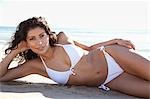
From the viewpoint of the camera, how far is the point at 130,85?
140 inches

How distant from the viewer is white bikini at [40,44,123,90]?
3691 mm

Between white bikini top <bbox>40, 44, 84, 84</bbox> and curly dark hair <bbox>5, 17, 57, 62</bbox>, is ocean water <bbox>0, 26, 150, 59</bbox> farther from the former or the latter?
white bikini top <bbox>40, 44, 84, 84</bbox>

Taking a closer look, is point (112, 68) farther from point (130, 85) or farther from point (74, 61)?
point (74, 61)

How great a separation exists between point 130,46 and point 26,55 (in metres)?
1.18

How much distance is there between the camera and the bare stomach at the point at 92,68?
146 inches

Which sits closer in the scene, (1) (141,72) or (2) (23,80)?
(1) (141,72)

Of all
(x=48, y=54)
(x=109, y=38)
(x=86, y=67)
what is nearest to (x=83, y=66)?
(x=86, y=67)

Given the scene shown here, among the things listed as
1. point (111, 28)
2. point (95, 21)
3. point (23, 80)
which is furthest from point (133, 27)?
point (23, 80)

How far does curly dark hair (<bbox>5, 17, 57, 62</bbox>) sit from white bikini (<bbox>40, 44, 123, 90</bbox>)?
19cm

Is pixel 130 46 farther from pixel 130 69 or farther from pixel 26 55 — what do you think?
pixel 26 55

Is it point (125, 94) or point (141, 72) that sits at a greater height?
point (141, 72)

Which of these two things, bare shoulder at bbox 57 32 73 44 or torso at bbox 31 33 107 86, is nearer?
torso at bbox 31 33 107 86

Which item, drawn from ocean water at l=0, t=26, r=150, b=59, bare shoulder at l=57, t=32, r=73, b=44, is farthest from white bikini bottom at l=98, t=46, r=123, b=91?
ocean water at l=0, t=26, r=150, b=59

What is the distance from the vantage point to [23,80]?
4383 mm
